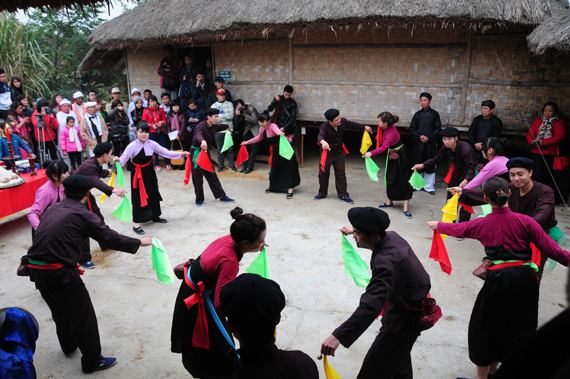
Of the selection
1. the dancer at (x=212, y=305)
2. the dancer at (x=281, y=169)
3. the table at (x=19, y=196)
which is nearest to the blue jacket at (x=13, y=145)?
the table at (x=19, y=196)

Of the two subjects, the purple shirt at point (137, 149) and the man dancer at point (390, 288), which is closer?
the man dancer at point (390, 288)

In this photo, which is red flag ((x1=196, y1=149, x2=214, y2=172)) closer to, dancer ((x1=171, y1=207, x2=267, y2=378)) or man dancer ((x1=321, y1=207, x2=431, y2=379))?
dancer ((x1=171, y1=207, x2=267, y2=378))

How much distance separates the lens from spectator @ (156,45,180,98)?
11.1 metres

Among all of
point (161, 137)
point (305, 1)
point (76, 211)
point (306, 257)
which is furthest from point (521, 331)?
point (161, 137)

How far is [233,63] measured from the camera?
35.0ft

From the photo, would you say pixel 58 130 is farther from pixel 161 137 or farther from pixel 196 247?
pixel 196 247

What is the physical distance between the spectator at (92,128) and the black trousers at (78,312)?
6.84 metres

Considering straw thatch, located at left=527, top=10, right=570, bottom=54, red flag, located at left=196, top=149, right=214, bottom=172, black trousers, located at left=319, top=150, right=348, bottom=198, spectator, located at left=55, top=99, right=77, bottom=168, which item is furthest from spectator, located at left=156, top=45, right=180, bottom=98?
straw thatch, located at left=527, top=10, right=570, bottom=54

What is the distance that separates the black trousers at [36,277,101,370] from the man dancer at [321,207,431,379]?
2186 mm

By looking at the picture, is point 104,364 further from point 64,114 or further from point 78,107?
point 78,107

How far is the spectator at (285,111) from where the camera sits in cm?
961

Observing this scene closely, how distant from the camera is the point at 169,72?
11.2 metres

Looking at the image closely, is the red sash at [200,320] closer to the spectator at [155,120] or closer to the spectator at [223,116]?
the spectator at [223,116]

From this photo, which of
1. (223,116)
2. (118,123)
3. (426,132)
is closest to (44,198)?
(223,116)
